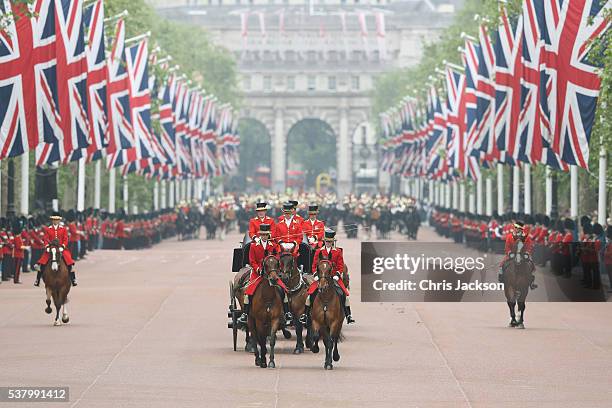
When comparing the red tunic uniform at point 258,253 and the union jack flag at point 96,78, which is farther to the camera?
the union jack flag at point 96,78

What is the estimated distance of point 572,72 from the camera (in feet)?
135

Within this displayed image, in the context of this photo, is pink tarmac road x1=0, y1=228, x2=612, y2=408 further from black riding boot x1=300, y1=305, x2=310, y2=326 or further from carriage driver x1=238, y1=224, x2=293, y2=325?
carriage driver x1=238, y1=224, x2=293, y2=325

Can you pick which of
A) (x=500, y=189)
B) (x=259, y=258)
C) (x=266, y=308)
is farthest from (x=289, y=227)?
(x=500, y=189)

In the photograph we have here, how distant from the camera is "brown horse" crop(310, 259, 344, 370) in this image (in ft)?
78.4

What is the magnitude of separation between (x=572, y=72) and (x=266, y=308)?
19.0 meters

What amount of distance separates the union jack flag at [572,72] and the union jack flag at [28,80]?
12526mm

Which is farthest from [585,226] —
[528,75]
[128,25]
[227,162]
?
[227,162]

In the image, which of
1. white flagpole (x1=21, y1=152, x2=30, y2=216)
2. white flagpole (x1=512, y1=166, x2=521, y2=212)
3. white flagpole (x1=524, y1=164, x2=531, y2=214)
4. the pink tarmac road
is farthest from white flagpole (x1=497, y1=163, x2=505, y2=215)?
the pink tarmac road

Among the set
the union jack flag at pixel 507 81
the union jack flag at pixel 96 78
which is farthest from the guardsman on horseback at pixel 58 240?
the union jack flag at pixel 96 78

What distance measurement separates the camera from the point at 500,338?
28.8 m

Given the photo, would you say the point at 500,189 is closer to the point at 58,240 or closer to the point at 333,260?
the point at 58,240

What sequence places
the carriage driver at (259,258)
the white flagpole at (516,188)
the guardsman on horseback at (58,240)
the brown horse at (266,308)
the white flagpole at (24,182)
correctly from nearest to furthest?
the brown horse at (266,308) < the carriage driver at (259,258) < the guardsman on horseback at (58,240) < the white flagpole at (24,182) < the white flagpole at (516,188)

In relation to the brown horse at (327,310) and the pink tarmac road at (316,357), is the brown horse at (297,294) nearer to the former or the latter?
the pink tarmac road at (316,357)

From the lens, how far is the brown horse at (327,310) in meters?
23.9
